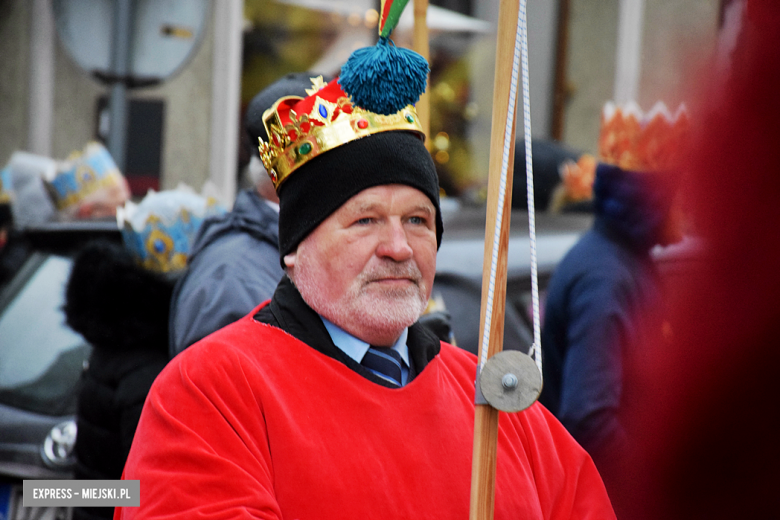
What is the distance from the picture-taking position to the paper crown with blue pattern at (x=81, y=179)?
4.98 metres

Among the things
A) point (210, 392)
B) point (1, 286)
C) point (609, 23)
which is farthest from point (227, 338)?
point (609, 23)

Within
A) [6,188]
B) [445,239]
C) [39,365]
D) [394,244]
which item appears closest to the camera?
[394,244]

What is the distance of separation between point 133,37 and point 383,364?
3.04 meters

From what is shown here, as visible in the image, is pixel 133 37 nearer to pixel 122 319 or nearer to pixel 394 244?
pixel 122 319

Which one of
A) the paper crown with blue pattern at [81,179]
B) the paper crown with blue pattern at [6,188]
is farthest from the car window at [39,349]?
the paper crown with blue pattern at [6,188]

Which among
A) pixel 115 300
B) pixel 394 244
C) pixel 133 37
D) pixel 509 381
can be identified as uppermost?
pixel 133 37

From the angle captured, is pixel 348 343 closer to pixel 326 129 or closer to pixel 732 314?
pixel 326 129

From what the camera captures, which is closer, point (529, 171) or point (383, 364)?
point (529, 171)

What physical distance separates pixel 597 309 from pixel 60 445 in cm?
205

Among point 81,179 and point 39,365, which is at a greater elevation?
point 81,179

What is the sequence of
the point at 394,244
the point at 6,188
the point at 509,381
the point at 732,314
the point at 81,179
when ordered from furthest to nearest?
the point at 6,188 → the point at 81,179 → the point at 394,244 → the point at 509,381 → the point at 732,314

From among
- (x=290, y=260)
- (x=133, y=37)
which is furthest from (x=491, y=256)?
(x=133, y=37)

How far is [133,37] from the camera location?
14.3ft

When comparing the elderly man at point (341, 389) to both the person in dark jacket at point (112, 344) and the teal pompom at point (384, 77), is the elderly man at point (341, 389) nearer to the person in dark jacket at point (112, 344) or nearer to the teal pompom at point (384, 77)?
the teal pompom at point (384, 77)
